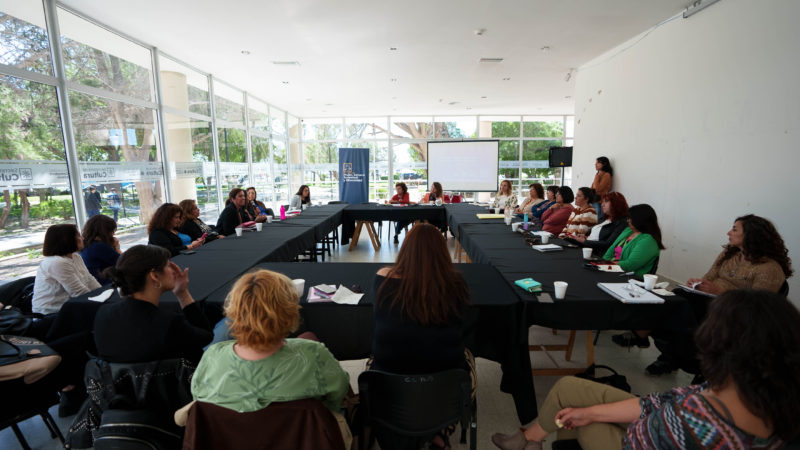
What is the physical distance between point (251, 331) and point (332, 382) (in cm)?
33

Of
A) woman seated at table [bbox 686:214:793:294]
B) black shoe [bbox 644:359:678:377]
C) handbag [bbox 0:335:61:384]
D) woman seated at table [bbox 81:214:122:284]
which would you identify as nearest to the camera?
handbag [bbox 0:335:61:384]

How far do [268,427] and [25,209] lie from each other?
400 centimetres

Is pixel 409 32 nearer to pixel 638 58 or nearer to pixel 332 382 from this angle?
pixel 638 58

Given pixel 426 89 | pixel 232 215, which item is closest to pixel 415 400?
pixel 232 215

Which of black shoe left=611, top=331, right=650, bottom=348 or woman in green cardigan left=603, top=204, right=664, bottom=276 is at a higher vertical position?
woman in green cardigan left=603, top=204, right=664, bottom=276

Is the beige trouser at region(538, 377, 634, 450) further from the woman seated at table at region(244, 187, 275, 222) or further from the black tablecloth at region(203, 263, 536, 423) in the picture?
the woman seated at table at region(244, 187, 275, 222)

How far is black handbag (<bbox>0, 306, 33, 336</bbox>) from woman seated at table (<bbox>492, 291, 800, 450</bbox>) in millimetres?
2814

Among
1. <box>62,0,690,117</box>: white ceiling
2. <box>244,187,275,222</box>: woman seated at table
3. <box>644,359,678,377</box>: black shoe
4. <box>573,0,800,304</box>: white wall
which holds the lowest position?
<box>644,359,678,377</box>: black shoe

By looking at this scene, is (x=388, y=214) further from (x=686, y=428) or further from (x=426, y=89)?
(x=686, y=428)

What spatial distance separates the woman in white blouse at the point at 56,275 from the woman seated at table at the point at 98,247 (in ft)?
1.06

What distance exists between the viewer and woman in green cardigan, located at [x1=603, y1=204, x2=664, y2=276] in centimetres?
254

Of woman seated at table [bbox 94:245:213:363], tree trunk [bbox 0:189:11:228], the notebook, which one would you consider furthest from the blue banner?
woman seated at table [bbox 94:245:213:363]

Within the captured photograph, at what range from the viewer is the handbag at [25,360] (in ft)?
5.29

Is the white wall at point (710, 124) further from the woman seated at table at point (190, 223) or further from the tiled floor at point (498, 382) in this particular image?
the woman seated at table at point (190, 223)
